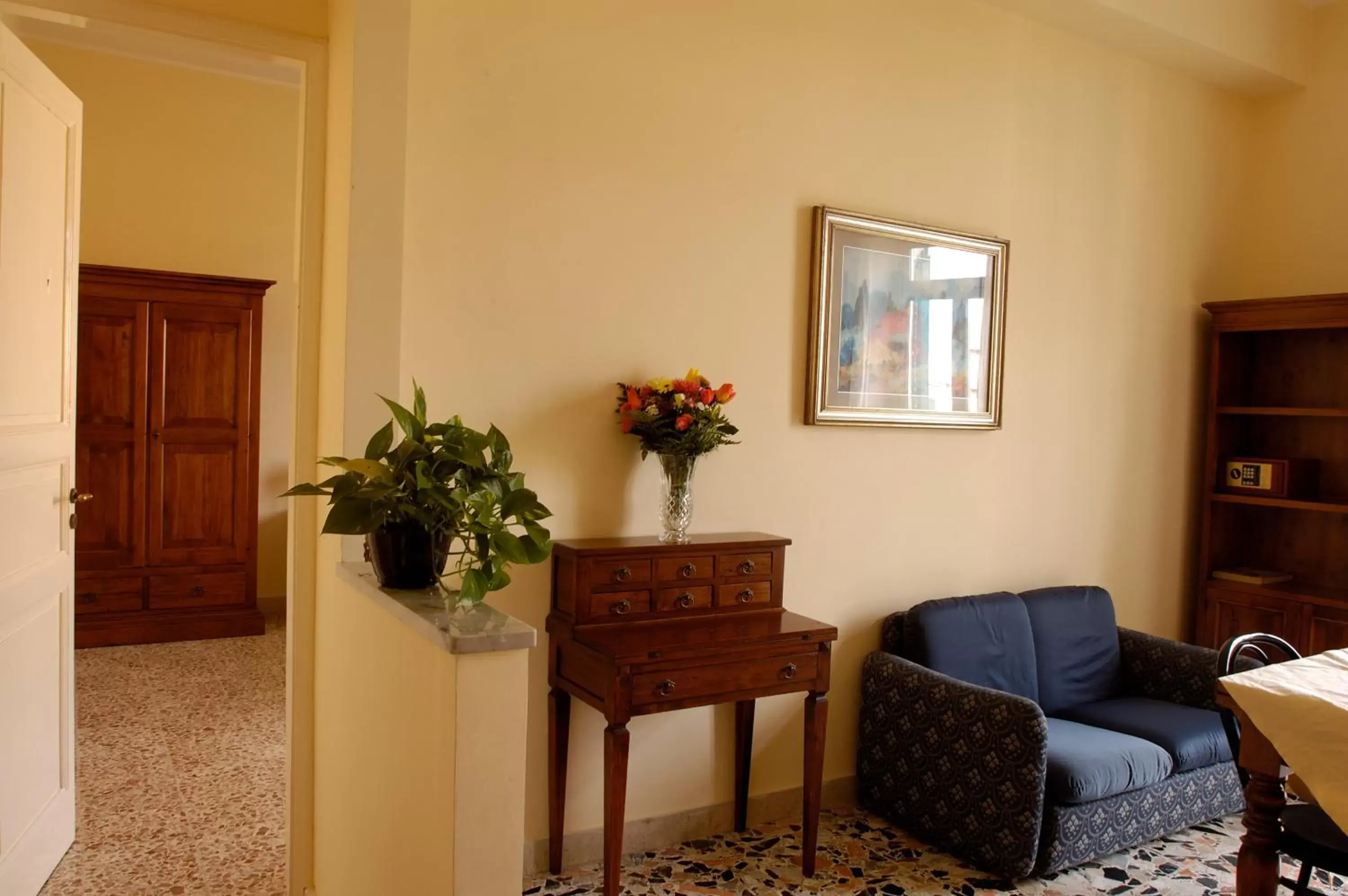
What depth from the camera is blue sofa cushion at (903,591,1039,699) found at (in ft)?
11.6

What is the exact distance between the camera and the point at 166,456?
5617 millimetres

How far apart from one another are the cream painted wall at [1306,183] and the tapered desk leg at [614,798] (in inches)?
160

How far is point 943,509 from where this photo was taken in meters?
3.92

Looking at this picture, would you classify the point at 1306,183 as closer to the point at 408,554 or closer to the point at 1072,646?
the point at 1072,646

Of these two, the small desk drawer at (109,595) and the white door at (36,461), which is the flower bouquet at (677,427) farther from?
the small desk drawer at (109,595)

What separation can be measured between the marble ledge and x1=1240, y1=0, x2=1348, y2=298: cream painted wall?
454cm

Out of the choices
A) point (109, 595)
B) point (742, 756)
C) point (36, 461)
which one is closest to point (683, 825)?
point (742, 756)

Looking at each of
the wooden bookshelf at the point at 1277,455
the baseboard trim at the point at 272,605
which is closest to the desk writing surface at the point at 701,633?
the wooden bookshelf at the point at 1277,455

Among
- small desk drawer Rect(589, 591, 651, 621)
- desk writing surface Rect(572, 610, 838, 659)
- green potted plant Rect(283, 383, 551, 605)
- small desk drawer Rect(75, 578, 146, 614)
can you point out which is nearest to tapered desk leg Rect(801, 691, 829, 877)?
desk writing surface Rect(572, 610, 838, 659)

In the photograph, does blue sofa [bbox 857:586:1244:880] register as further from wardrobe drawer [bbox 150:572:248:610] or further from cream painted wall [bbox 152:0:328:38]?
wardrobe drawer [bbox 150:572:248:610]

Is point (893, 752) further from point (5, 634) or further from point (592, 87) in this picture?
point (5, 634)

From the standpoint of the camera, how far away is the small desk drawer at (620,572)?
287cm

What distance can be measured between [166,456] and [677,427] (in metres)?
3.98

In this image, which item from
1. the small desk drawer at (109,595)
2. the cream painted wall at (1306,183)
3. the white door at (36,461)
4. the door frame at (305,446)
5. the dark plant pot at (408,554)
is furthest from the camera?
the small desk drawer at (109,595)
